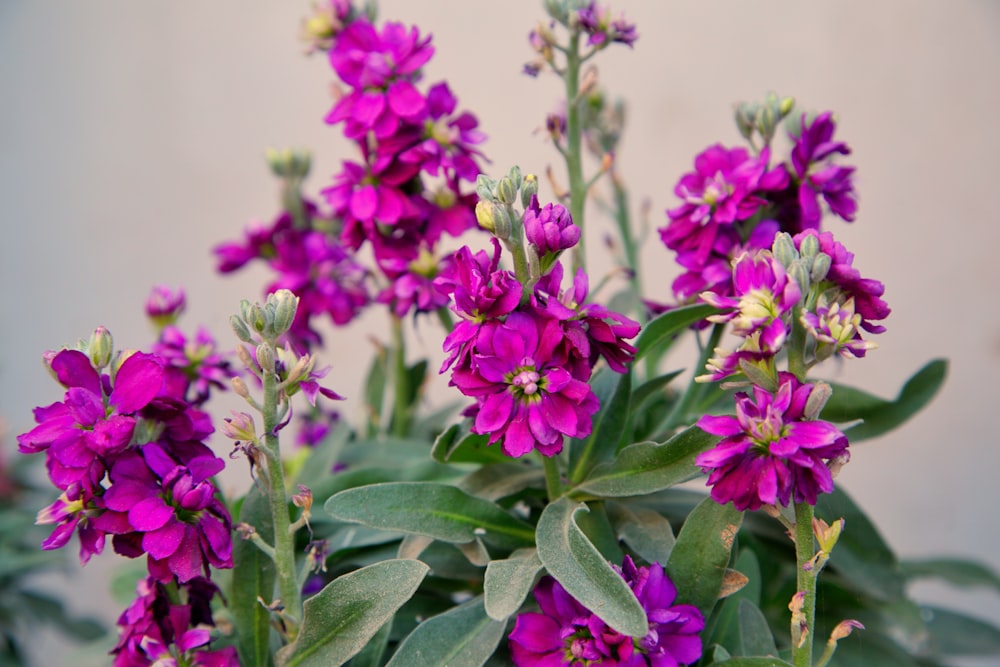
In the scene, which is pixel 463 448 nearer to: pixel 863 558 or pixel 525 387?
pixel 525 387

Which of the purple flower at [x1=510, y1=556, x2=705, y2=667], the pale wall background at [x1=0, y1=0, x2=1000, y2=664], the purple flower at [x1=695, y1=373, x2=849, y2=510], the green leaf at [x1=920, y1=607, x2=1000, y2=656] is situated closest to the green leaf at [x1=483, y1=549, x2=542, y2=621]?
the purple flower at [x1=510, y1=556, x2=705, y2=667]

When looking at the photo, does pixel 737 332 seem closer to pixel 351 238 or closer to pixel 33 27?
pixel 351 238

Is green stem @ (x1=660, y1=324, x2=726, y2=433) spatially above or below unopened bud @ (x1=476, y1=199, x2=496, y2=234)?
below

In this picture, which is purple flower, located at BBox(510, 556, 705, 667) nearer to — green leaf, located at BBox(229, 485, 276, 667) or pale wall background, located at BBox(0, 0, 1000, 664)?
green leaf, located at BBox(229, 485, 276, 667)

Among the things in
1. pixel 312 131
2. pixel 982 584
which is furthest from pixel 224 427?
pixel 312 131

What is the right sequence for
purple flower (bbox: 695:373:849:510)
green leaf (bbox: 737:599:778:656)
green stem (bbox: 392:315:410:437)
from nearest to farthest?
purple flower (bbox: 695:373:849:510) → green leaf (bbox: 737:599:778:656) → green stem (bbox: 392:315:410:437)

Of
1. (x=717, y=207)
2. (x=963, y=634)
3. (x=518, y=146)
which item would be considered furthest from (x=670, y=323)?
(x=518, y=146)

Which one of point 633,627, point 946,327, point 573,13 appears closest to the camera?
point 633,627
